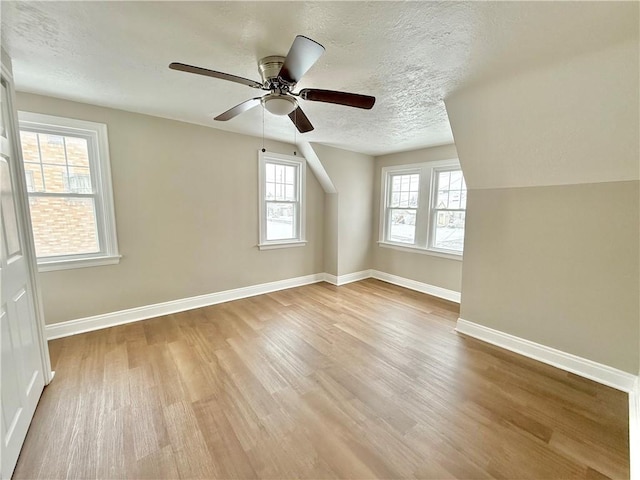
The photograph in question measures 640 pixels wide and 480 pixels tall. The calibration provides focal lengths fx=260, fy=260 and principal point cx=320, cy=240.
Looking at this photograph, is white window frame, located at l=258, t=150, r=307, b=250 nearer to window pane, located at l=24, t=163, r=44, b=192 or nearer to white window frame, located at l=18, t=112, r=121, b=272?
white window frame, located at l=18, t=112, r=121, b=272

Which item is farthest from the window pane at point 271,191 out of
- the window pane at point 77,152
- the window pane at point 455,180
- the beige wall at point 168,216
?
the window pane at point 455,180

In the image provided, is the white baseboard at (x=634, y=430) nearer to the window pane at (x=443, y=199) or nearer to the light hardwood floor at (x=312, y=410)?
the light hardwood floor at (x=312, y=410)

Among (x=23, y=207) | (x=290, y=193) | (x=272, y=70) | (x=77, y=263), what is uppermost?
(x=272, y=70)

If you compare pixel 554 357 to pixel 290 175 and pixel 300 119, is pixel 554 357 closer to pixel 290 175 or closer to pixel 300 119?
pixel 300 119

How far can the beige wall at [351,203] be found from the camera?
447 cm

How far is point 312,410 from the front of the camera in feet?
6.06

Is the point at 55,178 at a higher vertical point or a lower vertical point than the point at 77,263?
higher

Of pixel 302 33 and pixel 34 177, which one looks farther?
pixel 34 177

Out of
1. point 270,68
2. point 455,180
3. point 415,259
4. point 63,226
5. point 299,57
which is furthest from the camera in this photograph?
point 415,259

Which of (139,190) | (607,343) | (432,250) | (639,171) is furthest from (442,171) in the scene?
(139,190)

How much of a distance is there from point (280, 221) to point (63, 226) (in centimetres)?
263

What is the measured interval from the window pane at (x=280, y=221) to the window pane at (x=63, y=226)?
2.17m

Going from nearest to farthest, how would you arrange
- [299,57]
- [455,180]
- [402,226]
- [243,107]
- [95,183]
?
[299,57] → [243,107] → [95,183] → [455,180] → [402,226]

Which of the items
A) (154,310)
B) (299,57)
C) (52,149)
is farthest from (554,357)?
(52,149)
